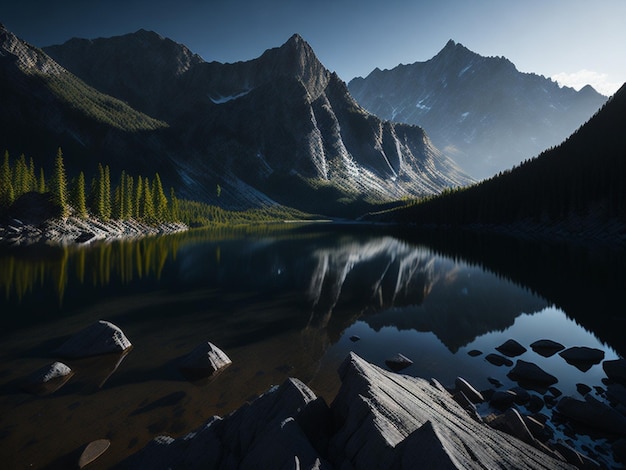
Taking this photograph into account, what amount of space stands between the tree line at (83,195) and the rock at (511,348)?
11848 centimetres

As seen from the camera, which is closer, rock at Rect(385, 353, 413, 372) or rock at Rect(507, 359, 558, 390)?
rock at Rect(507, 359, 558, 390)

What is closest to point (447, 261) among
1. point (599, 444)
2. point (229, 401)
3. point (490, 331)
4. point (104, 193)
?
point (490, 331)

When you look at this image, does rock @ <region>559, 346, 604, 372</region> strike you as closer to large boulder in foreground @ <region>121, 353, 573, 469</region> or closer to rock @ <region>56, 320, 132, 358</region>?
large boulder in foreground @ <region>121, 353, 573, 469</region>

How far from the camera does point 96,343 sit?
63.1 feet

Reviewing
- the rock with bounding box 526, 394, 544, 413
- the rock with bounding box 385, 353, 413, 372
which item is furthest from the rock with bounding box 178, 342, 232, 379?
the rock with bounding box 526, 394, 544, 413

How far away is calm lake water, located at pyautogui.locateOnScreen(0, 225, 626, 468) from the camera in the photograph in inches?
536

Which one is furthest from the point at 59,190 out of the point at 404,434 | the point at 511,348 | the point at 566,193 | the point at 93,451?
the point at 566,193

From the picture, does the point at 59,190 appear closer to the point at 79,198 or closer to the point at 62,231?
the point at 79,198

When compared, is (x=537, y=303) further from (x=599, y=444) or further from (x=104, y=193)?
(x=104, y=193)

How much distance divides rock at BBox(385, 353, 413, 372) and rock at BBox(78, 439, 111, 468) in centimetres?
1426

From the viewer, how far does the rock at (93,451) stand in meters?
10.9

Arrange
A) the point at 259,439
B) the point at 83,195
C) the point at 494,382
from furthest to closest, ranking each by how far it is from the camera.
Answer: the point at 83,195 < the point at 494,382 < the point at 259,439

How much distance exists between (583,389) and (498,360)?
14.0 feet

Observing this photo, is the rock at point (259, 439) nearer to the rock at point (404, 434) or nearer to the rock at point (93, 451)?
the rock at point (404, 434)
